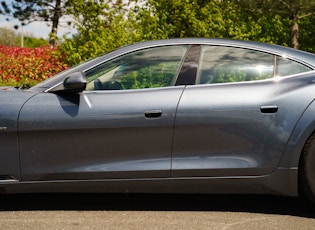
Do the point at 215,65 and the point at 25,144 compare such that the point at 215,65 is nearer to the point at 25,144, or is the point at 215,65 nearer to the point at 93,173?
the point at 93,173

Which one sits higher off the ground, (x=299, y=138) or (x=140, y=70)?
(x=140, y=70)

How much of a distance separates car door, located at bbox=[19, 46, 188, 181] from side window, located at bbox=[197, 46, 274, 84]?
31 cm

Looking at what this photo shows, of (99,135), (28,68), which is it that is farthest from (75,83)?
(28,68)

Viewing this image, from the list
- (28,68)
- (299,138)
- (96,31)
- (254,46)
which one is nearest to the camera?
(299,138)

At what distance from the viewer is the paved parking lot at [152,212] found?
3.71 meters

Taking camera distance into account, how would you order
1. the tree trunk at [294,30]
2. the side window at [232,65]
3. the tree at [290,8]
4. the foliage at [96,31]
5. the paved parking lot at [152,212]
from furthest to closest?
the tree trunk at [294,30] → the tree at [290,8] → the foliage at [96,31] → the side window at [232,65] → the paved parking lot at [152,212]

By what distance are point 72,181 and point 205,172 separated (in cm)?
103

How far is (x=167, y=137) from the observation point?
378cm

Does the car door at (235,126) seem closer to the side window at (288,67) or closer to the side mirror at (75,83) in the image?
the side window at (288,67)

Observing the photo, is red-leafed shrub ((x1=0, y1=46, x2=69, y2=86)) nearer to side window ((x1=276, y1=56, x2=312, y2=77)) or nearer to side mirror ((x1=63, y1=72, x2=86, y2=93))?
side mirror ((x1=63, y1=72, x2=86, y2=93))

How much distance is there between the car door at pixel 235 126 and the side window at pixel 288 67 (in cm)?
9

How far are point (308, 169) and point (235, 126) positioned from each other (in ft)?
2.13

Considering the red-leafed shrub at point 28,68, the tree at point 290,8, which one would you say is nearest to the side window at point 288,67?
the red-leafed shrub at point 28,68

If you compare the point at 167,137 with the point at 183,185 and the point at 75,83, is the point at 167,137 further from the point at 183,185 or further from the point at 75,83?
the point at 75,83
